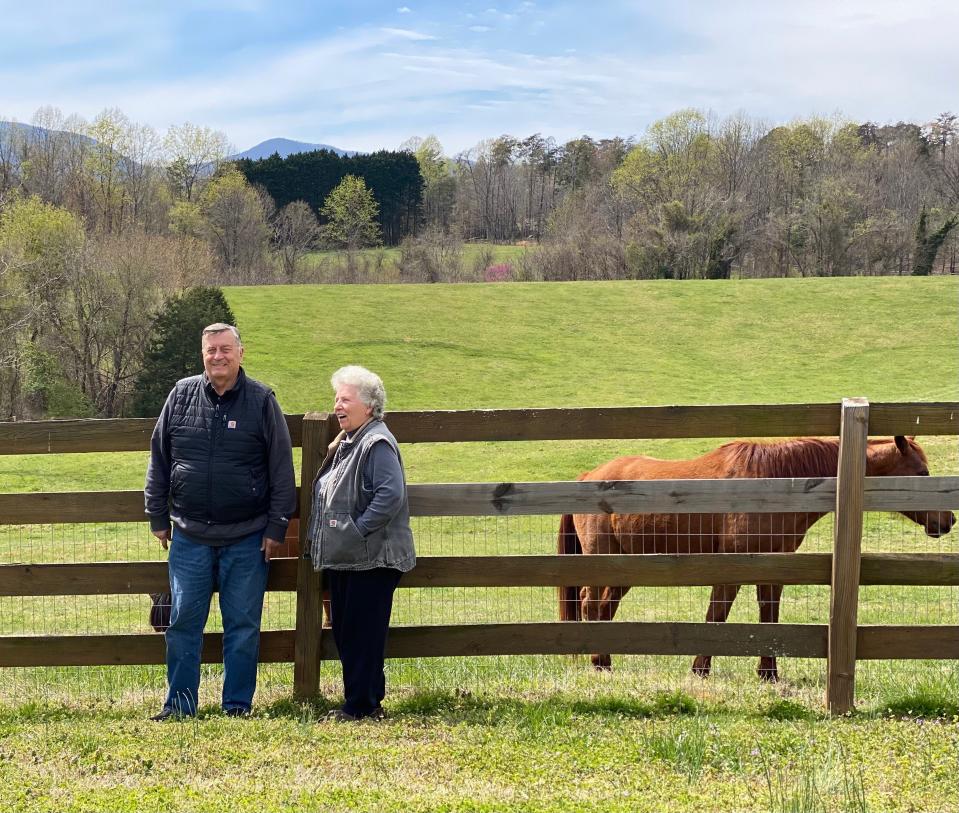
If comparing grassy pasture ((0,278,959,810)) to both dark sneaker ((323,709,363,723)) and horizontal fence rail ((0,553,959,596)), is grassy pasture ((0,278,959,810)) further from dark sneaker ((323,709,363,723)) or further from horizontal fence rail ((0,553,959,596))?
horizontal fence rail ((0,553,959,596))

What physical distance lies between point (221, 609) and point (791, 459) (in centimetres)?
384

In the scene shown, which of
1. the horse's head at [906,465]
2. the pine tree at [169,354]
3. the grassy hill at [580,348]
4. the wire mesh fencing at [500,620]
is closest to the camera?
the wire mesh fencing at [500,620]

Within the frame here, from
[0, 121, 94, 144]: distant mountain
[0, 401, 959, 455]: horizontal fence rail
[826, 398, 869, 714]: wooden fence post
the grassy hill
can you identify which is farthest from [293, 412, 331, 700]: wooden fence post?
[0, 121, 94, 144]: distant mountain

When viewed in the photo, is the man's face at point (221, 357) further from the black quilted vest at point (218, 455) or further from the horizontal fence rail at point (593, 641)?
the horizontal fence rail at point (593, 641)

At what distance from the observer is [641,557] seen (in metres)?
5.46

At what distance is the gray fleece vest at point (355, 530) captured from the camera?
5.11m

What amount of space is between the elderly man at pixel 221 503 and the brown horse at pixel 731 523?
2285 millimetres

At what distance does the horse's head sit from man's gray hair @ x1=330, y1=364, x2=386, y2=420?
3543 millimetres

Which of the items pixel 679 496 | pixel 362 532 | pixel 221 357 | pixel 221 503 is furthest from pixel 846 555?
pixel 221 357

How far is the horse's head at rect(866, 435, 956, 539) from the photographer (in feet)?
21.8

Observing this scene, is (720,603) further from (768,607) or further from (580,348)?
(580,348)

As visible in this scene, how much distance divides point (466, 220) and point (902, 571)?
9759cm

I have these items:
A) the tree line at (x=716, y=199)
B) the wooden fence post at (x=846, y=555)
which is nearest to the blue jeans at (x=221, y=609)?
the wooden fence post at (x=846, y=555)

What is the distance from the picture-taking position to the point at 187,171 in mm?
89062
